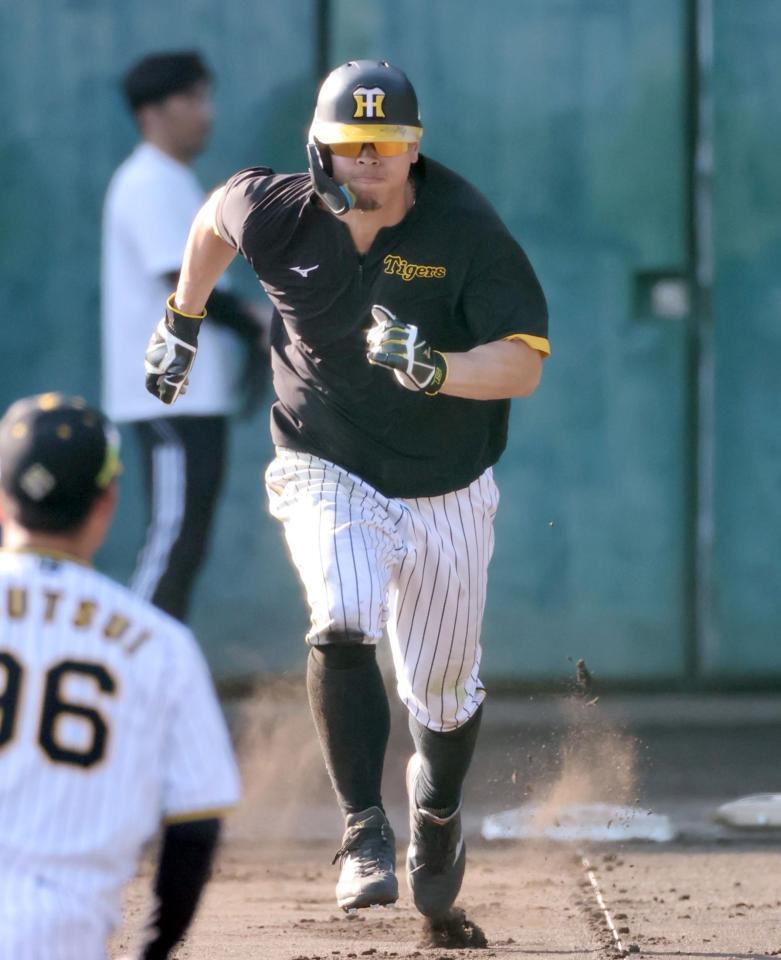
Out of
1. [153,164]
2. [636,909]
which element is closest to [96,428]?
[636,909]

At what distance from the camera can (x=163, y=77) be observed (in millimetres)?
6891

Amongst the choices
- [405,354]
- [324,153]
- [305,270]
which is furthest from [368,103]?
[405,354]

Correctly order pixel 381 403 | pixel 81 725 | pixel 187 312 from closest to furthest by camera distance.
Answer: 1. pixel 81 725
2. pixel 381 403
3. pixel 187 312

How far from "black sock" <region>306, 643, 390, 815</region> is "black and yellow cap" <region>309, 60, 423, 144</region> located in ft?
3.71

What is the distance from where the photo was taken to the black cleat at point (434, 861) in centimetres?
481

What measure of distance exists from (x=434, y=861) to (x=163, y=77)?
3149mm

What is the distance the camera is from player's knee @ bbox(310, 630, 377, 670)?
4.47 metres

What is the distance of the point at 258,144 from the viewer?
7621 millimetres

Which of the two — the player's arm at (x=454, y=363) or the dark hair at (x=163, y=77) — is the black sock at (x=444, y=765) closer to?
the player's arm at (x=454, y=363)

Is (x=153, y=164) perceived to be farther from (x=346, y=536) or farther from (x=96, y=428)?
(x=96, y=428)

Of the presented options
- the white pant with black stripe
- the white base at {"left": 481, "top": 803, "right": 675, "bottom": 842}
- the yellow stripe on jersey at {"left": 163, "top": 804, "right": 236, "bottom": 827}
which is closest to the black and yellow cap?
the white pant with black stripe

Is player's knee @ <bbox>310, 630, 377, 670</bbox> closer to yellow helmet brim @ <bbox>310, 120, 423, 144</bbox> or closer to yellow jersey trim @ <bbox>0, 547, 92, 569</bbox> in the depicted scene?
yellow helmet brim @ <bbox>310, 120, 423, 144</bbox>

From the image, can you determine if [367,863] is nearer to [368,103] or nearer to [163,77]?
[368,103]

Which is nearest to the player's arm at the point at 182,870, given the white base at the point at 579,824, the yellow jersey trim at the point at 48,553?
the yellow jersey trim at the point at 48,553
